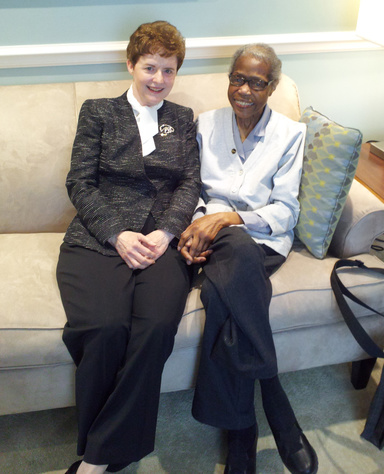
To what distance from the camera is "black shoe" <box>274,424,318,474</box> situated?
1282 mm

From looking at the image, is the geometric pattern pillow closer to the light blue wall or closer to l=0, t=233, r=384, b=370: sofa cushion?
l=0, t=233, r=384, b=370: sofa cushion

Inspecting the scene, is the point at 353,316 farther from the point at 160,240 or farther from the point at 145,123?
the point at 145,123

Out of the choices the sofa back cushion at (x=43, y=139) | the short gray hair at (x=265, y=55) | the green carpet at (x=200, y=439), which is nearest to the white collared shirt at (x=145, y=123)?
the sofa back cushion at (x=43, y=139)

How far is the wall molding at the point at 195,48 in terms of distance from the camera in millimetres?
1691

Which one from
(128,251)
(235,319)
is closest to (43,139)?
(128,251)

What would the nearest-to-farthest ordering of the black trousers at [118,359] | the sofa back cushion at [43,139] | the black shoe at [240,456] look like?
the black trousers at [118,359], the black shoe at [240,456], the sofa back cushion at [43,139]

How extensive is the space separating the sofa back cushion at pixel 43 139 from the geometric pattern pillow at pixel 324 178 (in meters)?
0.34

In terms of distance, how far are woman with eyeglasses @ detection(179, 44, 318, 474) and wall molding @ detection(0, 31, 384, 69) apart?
1.26ft

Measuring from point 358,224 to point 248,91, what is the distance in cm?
57

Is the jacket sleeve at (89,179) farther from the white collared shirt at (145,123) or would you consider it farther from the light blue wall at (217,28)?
the light blue wall at (217,28)

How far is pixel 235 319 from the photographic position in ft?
3.94

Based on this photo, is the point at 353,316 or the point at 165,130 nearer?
the point at 353,316

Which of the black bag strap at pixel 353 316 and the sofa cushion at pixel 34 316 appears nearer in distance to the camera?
the sofa cushion at pixel 34 316

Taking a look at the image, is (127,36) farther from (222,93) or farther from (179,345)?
(179,345)
